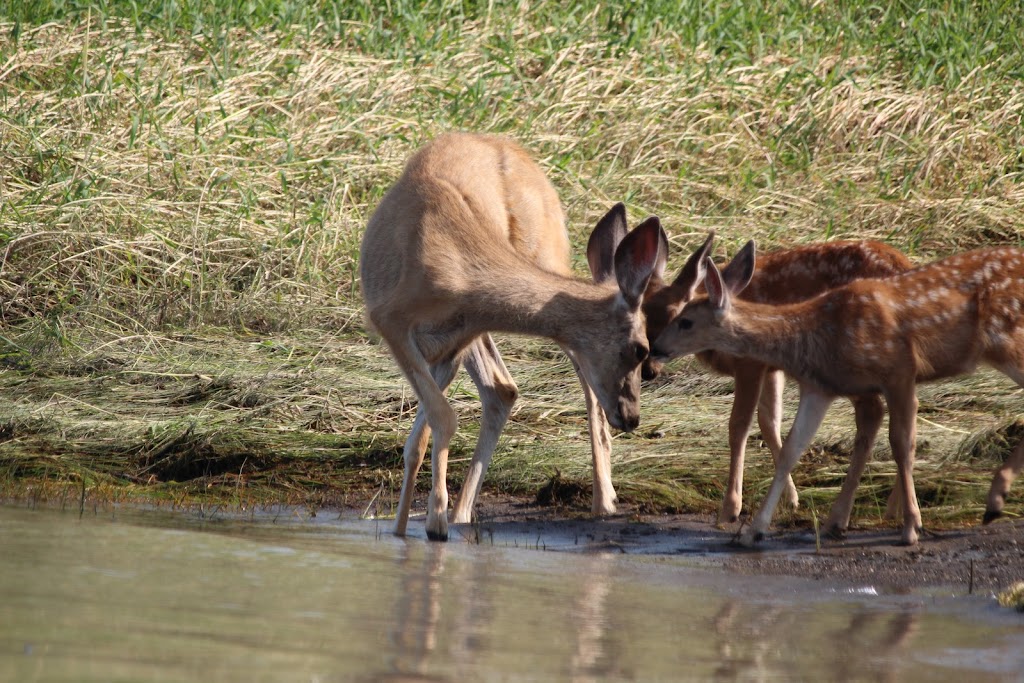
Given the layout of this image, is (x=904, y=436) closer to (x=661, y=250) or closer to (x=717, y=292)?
(x=717, y=292)

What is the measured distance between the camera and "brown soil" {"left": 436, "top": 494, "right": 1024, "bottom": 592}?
6000mm

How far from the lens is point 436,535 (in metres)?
7.01

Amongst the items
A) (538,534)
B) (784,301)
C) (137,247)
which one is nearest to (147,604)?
(538,534)

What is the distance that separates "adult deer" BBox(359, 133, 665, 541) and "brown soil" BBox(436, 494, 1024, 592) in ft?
0.94

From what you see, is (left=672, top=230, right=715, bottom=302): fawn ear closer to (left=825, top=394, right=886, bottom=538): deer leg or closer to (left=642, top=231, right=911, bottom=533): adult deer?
(left=642, top=231, right=911, bottom=533): adult deer

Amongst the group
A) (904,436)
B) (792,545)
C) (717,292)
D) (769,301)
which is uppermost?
(717,292)

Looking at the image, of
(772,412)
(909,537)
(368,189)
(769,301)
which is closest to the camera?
(909,537)

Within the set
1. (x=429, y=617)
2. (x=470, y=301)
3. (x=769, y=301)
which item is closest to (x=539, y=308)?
(x=470, y=301)

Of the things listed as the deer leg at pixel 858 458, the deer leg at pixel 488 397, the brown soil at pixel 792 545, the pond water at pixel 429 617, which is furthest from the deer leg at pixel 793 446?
the deer leg at pixel 488 397

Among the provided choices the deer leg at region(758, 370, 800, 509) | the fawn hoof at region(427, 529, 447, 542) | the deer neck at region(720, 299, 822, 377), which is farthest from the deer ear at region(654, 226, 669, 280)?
the fawn hoof at region(427, 529, 447, 542)

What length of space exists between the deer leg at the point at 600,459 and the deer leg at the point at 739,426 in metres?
0.63

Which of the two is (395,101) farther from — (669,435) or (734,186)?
(669,435)

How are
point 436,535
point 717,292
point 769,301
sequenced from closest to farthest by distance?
point 436,535, point 717,292, point 769,301

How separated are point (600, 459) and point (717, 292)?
1.18m
